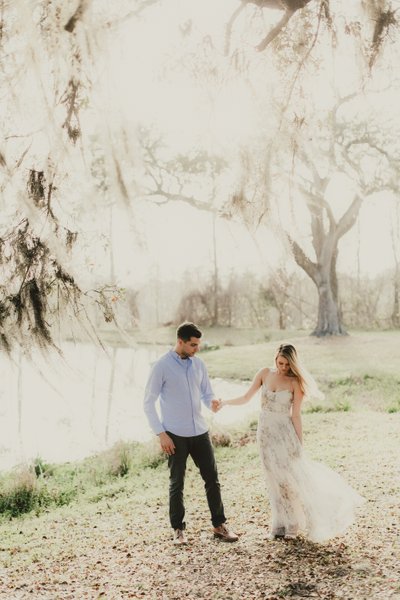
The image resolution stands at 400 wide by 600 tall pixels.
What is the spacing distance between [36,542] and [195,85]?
4665 millimetres

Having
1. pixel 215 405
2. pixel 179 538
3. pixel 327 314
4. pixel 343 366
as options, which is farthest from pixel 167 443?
pixel 327 314

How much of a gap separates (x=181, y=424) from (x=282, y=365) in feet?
3.20

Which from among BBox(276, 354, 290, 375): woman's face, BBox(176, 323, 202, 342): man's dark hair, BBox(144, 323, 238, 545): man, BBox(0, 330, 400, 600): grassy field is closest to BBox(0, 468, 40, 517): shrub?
BBox(0, 330, 400, 600): grassy field

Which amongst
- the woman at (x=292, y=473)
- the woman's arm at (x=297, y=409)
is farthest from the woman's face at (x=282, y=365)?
the woman's arm at (x=297, y=409)

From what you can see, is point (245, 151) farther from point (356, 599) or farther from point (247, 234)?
point (356, 599)

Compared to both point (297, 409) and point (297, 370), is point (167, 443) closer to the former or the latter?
point (297, 409)

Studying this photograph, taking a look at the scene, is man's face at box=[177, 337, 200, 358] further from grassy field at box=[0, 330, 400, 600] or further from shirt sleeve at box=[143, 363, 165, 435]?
grassy field at box=[0, 330, 400, 600]

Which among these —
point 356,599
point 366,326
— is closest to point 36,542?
point 356,599

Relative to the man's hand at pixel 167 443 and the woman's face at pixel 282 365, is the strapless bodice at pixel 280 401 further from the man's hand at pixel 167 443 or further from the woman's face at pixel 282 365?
the man's hand at pixel 167 443

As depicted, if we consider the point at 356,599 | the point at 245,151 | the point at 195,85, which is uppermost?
the point at 195,85

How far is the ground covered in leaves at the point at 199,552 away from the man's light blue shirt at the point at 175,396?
1035mm

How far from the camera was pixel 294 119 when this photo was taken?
4.50 m

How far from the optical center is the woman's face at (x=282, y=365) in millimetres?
5223

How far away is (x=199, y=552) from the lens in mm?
5125
